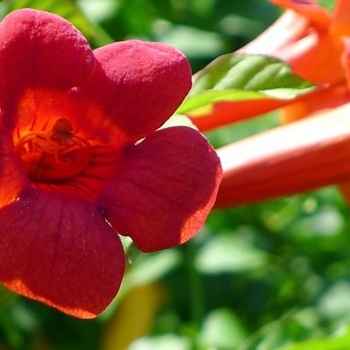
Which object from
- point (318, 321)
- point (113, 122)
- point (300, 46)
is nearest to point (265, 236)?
point (318, 321)

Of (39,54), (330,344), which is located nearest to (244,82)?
(39,54)

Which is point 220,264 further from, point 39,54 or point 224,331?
point 39,54

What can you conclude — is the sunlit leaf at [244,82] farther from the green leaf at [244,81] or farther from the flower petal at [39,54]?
the flower petal at [39,54]

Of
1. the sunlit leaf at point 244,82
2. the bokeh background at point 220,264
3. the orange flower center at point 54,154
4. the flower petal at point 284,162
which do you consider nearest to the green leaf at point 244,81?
the sunlit leaf at point 244,82

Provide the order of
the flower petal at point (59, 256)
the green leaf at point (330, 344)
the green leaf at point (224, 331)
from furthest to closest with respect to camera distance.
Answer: the green leaf at point (224, 331) → the green leaf at point (330, 344) → the flower petal at point (59, 256)

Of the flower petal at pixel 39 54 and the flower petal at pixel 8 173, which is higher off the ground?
A: the flower petal at pixel 39 54

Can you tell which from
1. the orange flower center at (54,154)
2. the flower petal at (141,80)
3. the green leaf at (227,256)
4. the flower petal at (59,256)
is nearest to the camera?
the flower petal at (59,256)

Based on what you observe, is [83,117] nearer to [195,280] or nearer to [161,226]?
[161,226]

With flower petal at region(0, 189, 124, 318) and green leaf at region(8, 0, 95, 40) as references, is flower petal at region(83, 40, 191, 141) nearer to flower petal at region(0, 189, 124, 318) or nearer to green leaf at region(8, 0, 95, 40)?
flower petal at region(0, 189, 124, 318)
